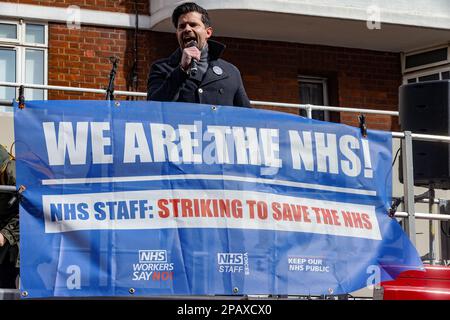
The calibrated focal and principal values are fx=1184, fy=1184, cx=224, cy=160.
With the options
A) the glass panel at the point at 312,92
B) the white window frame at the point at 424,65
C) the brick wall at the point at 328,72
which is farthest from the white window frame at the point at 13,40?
the white window frame at the point at 424,65

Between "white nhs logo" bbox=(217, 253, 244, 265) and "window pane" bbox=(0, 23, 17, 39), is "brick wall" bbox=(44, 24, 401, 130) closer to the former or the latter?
"window pane" bbox=(0, 23, 17, 39)

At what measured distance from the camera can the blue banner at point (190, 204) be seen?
24.1 ft

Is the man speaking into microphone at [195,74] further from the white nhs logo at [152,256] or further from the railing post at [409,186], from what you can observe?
the railing post at [409,186]

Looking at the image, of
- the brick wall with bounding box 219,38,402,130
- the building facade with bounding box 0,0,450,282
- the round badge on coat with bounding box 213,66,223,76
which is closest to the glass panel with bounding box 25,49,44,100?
the building facade with bounding box 0,0,450,282

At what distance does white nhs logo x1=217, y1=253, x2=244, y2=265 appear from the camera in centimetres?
762

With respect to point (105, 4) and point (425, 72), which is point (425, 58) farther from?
point (105, 4)

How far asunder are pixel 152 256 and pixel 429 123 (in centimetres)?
423

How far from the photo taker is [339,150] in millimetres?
8297

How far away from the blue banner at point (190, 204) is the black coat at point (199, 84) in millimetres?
251

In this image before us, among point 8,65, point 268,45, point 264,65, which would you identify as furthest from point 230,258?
point 268,45
